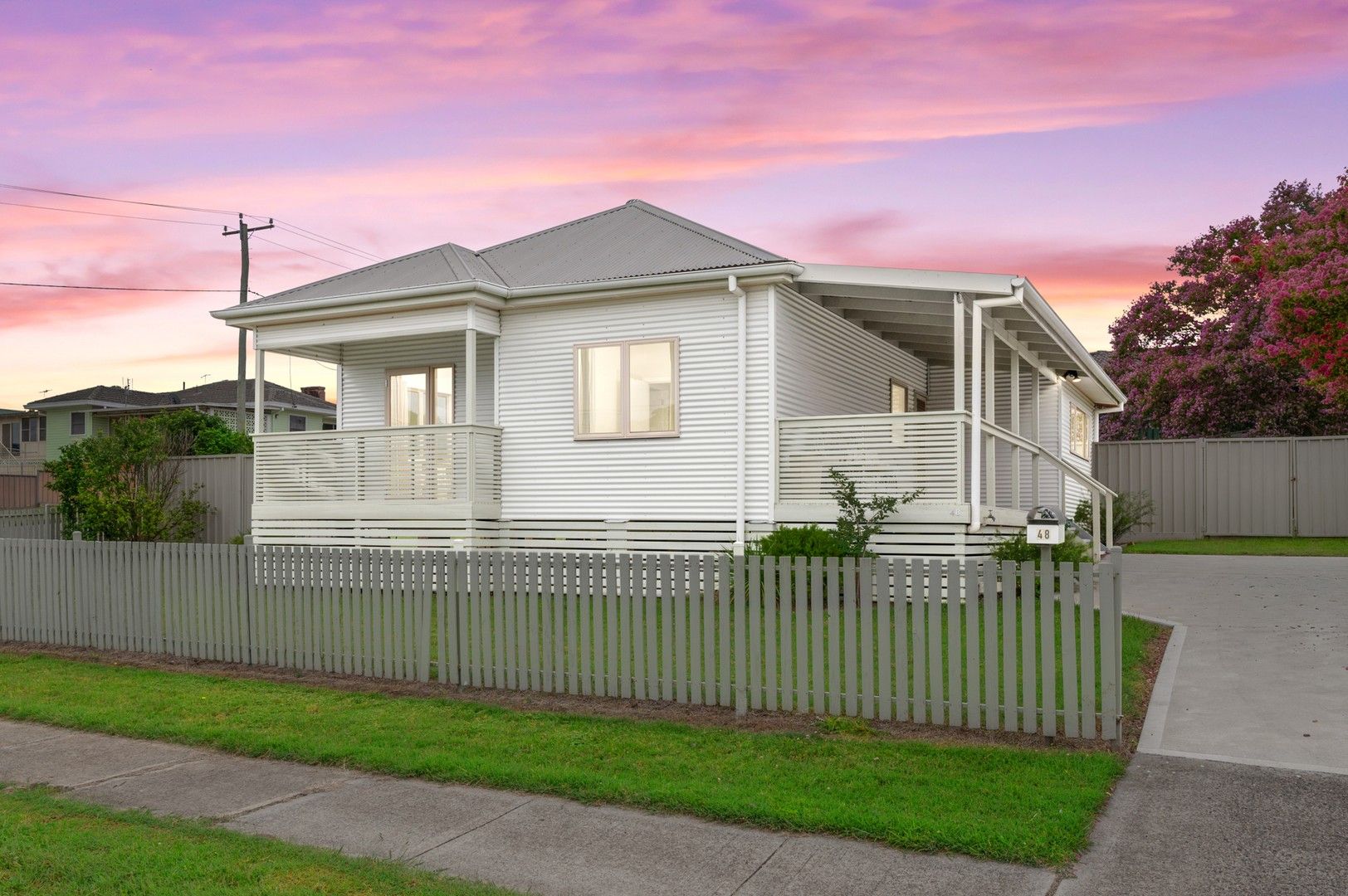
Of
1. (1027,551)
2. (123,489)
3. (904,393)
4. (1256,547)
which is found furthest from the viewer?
(123,489)

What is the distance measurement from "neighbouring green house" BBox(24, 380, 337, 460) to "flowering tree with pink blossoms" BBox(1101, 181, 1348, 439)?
3238 cm

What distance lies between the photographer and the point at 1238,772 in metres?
6.16

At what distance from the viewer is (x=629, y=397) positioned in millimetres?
16328

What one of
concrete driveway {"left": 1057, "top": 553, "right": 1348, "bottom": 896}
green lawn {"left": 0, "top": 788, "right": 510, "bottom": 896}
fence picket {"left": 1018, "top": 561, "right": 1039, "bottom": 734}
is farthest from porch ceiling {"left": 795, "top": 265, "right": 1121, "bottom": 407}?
green lawn {"left": 0, "top": 788, "right": 510, "bottom": 896}

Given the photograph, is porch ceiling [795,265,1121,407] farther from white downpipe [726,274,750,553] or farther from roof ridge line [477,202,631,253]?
roof ridge line [477,202,631,253]

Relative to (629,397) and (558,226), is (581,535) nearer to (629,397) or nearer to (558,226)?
(629,397)

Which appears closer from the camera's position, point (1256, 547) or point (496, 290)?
point (496, 290)

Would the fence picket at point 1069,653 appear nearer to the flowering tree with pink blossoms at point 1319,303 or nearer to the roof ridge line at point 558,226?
the flowering tree with pink blossoms at point 1319,303

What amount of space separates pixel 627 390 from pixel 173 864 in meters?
11.7

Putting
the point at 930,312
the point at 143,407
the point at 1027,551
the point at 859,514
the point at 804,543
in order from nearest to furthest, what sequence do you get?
the point at 804,543, the point at 1027,551, the point at 859,514, the point at 930,312, the point at 143,407

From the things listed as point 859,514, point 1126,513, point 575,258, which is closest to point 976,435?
point 859,514

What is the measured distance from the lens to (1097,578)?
710cm

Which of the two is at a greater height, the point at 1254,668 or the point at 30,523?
the point at 30,523

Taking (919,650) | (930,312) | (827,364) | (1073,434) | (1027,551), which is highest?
(930,312)
